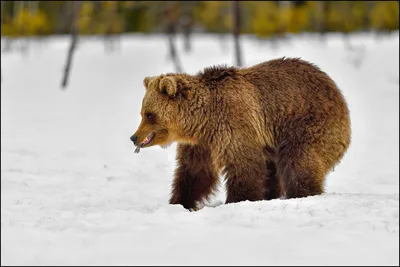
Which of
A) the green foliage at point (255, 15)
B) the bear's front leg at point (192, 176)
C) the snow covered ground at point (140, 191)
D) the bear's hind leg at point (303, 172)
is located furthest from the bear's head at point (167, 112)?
the green foliage at point (255, 15)

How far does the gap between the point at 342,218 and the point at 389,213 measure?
421 mm

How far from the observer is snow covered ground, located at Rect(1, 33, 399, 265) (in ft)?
15.3

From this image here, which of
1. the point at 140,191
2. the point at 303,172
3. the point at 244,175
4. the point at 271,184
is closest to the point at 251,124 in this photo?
the point at 244,175

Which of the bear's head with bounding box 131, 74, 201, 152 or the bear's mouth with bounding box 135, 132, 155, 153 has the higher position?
the bear's head with bounding box 131, 74, 201, 152

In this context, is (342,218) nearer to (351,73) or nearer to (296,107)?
(296,107)

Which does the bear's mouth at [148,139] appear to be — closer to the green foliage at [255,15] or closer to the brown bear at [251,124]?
the brown bear at [251,124]

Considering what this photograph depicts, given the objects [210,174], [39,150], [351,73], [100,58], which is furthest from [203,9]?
[210,174]

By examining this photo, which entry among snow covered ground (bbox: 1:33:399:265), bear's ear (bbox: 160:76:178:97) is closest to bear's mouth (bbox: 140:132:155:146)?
bear's ear (bbox: 160:76:178:97)

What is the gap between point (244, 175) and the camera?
6.31 meters

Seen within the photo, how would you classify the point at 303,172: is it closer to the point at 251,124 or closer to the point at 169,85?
the point at 251,124

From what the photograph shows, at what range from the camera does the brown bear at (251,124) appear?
6398 mm

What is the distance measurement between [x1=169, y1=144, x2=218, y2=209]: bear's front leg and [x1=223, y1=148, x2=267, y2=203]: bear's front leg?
48 cm

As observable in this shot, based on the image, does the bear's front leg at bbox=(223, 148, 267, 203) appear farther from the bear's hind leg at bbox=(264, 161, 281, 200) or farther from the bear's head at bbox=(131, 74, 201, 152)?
the bear's hind leg at bbox=(264, 161, 281, 200)

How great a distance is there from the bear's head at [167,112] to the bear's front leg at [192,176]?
232mm
